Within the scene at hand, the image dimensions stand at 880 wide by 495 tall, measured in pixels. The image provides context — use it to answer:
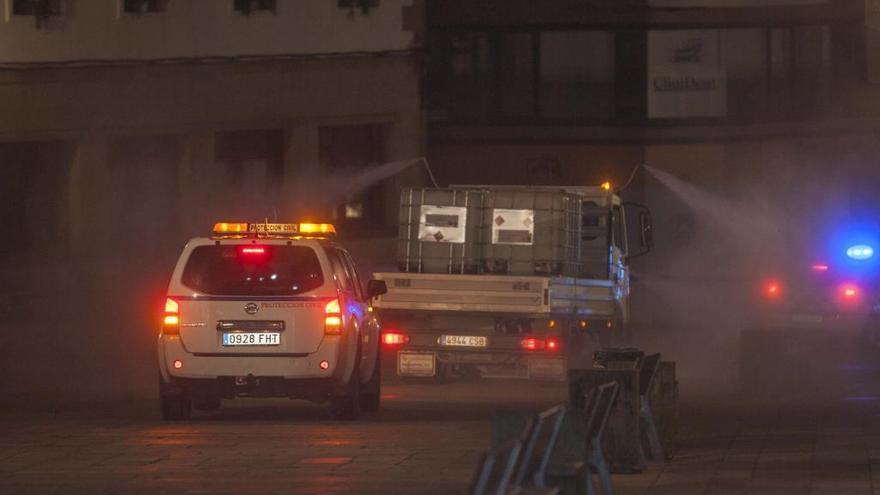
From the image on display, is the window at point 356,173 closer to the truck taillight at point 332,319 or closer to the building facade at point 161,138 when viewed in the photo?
the building facade at point 161,138

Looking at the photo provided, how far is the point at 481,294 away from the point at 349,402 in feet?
18.0

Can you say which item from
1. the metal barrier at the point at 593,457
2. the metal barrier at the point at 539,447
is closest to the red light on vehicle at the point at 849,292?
the metal barrier at the point at 593,457

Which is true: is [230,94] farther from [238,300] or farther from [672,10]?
[238,300]

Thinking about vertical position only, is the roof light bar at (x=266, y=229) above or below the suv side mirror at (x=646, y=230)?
below

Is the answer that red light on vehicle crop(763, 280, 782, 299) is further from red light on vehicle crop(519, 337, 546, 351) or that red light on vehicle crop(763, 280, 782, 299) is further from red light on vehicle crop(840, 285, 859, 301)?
red light on vehicle crop(519, 337, 546, 351)

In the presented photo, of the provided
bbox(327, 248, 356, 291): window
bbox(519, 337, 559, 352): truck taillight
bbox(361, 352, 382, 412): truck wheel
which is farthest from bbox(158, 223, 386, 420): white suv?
bbox(519, 337, 559, 352): truck taillight

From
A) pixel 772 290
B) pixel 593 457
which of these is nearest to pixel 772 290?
pixel 772 290

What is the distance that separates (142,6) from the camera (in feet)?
127

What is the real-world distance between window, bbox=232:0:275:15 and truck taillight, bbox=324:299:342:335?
78.2 feet

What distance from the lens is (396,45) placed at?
43.2 metres

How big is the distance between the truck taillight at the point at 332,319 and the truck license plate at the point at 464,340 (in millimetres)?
5851

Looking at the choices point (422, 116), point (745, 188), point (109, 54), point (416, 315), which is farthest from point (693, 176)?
point (416, 315)

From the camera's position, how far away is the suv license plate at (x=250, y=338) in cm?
1759

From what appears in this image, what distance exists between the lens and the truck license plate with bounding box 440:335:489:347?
2333cm
